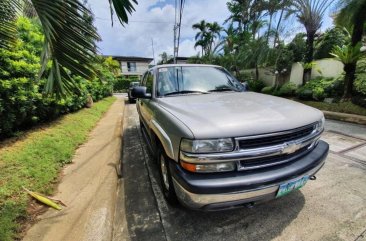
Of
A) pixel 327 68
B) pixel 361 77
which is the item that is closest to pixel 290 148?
pixel 361 77

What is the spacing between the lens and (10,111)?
4281mm

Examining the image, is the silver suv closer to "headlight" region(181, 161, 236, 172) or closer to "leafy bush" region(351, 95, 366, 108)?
"headlight" region(181, 161, 236, 172)

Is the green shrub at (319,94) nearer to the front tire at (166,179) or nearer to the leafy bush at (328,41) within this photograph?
the leafy bush at (328,41)

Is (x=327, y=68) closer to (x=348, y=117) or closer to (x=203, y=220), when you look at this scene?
(x=348, y=117)

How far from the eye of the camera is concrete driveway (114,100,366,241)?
213cm

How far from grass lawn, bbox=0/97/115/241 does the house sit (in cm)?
3952

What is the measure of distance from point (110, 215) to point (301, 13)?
1316 cm

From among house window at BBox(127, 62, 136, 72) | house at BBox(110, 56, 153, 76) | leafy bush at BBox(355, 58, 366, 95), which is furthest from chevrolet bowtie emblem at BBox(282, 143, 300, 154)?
house window at BBox(127, 62, 136, 72)

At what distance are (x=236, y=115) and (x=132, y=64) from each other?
147ft

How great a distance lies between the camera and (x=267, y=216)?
92.6 inches

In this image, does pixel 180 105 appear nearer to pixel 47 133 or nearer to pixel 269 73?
pixel 47 133

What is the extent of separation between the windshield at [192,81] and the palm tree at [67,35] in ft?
3.97

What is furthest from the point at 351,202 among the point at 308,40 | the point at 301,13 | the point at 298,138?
the point at 301,13

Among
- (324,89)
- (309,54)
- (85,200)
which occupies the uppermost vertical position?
(309,54)
